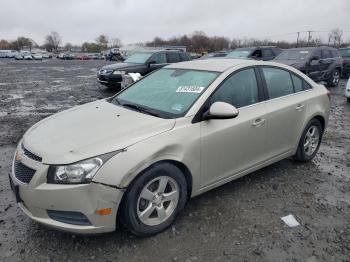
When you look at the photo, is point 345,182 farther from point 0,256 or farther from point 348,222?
point 0,256

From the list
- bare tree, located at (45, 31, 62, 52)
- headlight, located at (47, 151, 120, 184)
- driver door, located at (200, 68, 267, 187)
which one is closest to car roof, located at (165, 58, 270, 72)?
driver door, located at (200, 68, 267, 187)

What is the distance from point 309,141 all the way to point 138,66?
8.64 m

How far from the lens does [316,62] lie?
1323 cm

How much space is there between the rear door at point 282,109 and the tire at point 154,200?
59.8 inches

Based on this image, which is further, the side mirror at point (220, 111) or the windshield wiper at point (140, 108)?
the windshield wiper at point (140, 108)

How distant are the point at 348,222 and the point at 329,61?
39.4 feet

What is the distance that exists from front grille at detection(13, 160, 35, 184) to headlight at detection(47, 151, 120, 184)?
223 millimetres

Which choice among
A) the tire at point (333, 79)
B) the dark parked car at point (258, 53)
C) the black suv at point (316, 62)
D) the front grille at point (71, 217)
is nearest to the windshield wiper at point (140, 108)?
the front grille at point (71, 217)

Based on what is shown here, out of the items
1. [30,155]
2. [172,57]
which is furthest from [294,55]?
[30,155]

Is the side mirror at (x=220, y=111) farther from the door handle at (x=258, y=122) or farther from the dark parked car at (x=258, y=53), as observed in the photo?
the dark parked car at (x=258, y=53)

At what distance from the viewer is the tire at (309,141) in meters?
4.88

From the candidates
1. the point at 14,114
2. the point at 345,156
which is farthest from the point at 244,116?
the point at 14,114

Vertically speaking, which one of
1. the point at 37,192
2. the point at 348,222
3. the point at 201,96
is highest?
the point at 201,96

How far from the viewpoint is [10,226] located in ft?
11.2
